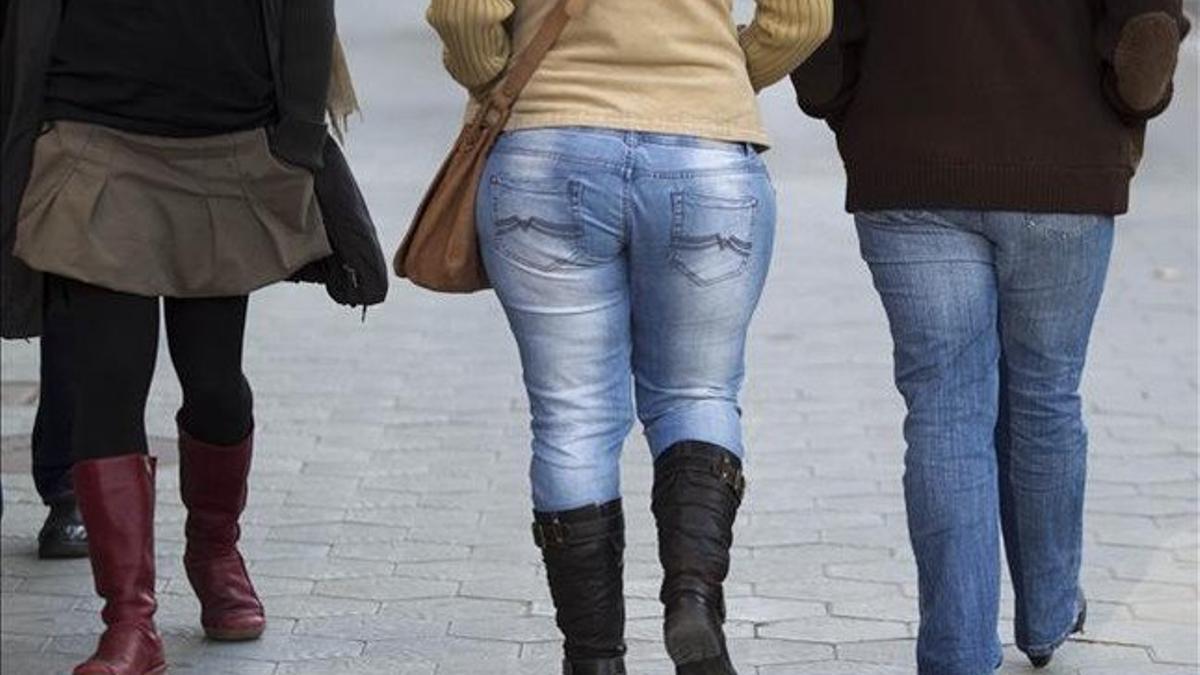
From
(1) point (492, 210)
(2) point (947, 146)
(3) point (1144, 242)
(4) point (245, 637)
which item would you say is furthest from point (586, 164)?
(3) point (1144, 242)

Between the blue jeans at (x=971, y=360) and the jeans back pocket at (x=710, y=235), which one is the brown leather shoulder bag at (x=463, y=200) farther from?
the blue jeans at (x=971, y=360)

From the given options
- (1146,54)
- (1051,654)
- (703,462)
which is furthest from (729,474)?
(1051,654)

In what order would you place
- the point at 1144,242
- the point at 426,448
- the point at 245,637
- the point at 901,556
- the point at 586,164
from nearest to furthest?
the point at 586,164 < the point at 245,637 < the point at 901,556 < the point at 426,448 < the point at 1144,242

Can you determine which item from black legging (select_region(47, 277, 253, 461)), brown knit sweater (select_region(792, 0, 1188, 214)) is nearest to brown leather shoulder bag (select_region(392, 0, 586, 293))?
brown knit sweater (select_region(792, 0, 1188, 214))

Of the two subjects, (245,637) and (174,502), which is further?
(174,502)

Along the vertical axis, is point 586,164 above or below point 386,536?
above

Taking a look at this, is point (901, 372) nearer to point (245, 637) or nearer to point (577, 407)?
point (577, 407)

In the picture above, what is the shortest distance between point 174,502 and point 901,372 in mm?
2714

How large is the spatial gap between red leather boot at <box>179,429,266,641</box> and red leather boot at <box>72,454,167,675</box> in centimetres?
33

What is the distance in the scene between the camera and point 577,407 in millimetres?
4613

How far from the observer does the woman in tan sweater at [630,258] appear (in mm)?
4488

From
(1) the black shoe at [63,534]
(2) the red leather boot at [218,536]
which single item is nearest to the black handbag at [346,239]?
(2) the red leather boot at [218,536]

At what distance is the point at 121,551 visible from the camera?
521 centimetres

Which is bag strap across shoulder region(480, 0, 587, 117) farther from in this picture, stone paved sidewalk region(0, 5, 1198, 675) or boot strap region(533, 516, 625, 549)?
stone paved sidewalk region(0, 5, 1198, 675)
